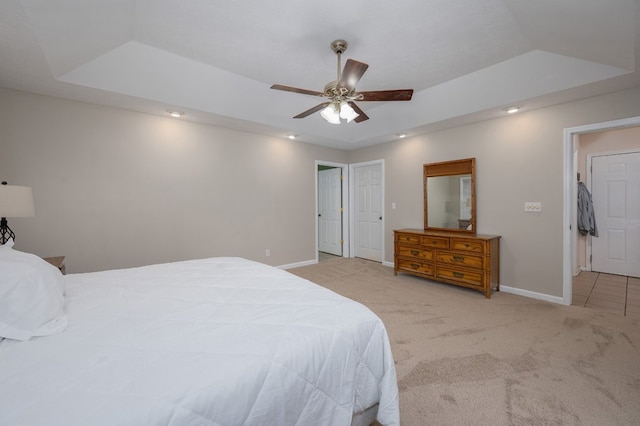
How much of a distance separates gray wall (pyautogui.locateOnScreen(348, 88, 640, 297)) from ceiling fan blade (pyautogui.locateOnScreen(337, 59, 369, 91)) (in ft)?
8.36

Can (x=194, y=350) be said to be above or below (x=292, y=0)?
below

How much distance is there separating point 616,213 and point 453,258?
298 centimetres

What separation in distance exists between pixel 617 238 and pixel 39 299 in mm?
6676

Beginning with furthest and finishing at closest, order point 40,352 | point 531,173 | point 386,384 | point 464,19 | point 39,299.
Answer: point 531,173
point 464,19
point 386,384
point 39,299
point 40,352

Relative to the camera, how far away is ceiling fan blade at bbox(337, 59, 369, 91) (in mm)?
1997

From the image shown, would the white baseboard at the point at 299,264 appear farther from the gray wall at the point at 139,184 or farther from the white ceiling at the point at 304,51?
the white ceiling at the point at 304,51

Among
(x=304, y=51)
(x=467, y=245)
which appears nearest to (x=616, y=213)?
(x=467, y=245)

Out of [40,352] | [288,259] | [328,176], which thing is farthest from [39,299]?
[328,176]

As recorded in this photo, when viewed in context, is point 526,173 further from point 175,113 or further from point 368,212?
point 175,113

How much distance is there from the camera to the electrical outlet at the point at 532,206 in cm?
337

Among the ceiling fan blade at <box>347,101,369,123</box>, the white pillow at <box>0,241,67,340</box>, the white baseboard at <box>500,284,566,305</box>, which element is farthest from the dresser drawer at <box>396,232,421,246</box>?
the white pillow at <box>0,241,67,340</box>

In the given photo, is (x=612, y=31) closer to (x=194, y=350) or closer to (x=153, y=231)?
(x=194, y=350)

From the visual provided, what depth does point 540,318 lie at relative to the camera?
2.79m

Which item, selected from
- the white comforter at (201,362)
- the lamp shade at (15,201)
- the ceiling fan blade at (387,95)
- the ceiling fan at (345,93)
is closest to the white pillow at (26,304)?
the white comforter at (201,362)
